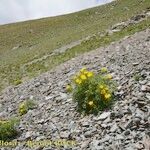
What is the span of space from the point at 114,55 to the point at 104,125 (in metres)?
8.02

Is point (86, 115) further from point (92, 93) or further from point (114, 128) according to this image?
point (114, 128)

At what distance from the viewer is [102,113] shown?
15.2 meters

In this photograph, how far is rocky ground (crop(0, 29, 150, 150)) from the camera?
1377 cm

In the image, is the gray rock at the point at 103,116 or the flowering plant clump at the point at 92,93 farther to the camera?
the flowering plant clump at the point at 92,93

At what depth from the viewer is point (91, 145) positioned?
45.4ft

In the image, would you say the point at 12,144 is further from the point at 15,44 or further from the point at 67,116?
the point at 15,44

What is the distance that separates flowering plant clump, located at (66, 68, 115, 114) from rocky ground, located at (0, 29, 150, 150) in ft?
0.97

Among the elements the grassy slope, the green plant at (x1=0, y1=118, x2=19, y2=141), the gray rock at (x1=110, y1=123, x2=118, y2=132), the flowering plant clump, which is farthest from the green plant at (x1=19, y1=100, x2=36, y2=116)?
the grassy slope

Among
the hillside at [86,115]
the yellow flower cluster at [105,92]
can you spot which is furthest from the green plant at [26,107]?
the yellow flower cluster at [105,92]

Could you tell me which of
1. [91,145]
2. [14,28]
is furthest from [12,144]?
[14,28]

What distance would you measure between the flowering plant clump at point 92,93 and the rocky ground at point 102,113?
0.30m

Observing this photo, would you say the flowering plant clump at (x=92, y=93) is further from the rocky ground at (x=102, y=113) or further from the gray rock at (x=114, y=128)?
the gray rock at (x=114, y=128)

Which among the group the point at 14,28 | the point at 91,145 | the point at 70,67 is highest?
the point at 91,145

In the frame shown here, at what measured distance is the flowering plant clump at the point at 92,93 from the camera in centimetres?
1543
